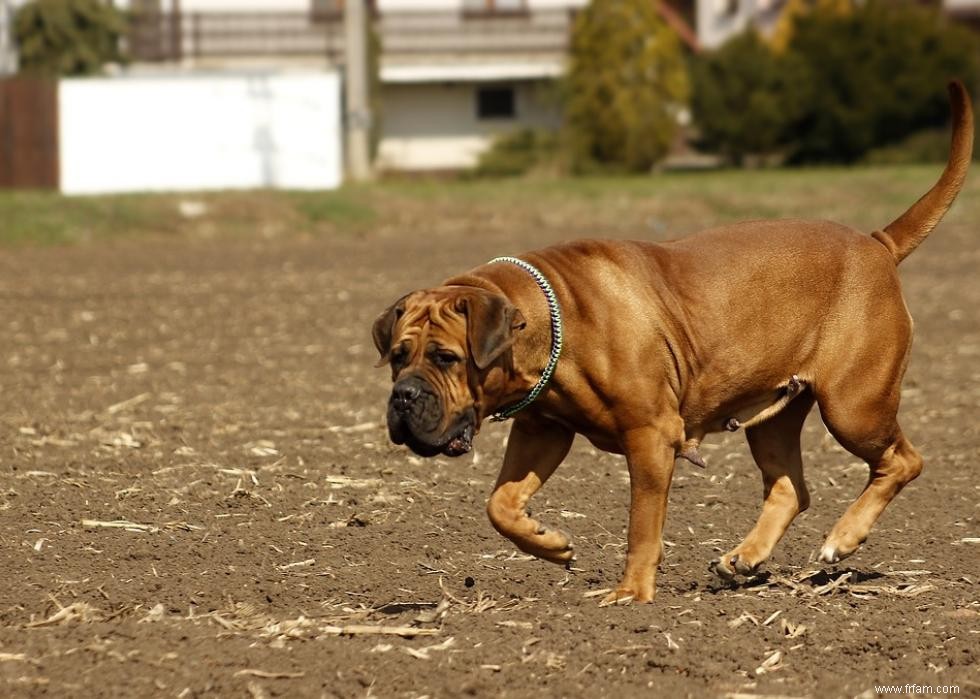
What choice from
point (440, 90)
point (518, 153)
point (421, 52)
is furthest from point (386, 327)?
point (440, 90)

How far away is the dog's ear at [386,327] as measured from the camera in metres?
5.96

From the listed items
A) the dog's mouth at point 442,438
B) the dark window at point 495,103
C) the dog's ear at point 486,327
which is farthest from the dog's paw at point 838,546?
the dark window at point 495,103

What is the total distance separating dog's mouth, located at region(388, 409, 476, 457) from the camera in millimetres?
5750

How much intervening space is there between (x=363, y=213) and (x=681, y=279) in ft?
60.5

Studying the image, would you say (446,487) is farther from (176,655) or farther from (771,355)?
(176,655)

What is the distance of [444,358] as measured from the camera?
19.1 feet

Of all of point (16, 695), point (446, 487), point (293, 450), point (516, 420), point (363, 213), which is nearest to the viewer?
point (16, 695)

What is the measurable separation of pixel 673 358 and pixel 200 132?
2477 centimetres

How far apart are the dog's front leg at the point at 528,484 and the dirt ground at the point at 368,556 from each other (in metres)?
0.24

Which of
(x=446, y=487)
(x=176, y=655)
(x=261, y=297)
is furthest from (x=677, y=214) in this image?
(x=176, y=655)

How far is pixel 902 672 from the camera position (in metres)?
5.48

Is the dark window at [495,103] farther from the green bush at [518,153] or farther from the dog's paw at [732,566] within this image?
the dog's paw at [732,566]

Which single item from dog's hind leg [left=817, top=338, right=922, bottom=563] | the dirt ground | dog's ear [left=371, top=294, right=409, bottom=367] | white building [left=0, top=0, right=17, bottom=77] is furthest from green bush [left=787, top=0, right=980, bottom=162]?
dog's ear [left=371, top=294, right=409, bottom=367]

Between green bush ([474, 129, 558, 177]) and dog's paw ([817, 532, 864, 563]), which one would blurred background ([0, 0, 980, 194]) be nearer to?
green bush ([474, 129, 558, 177])
